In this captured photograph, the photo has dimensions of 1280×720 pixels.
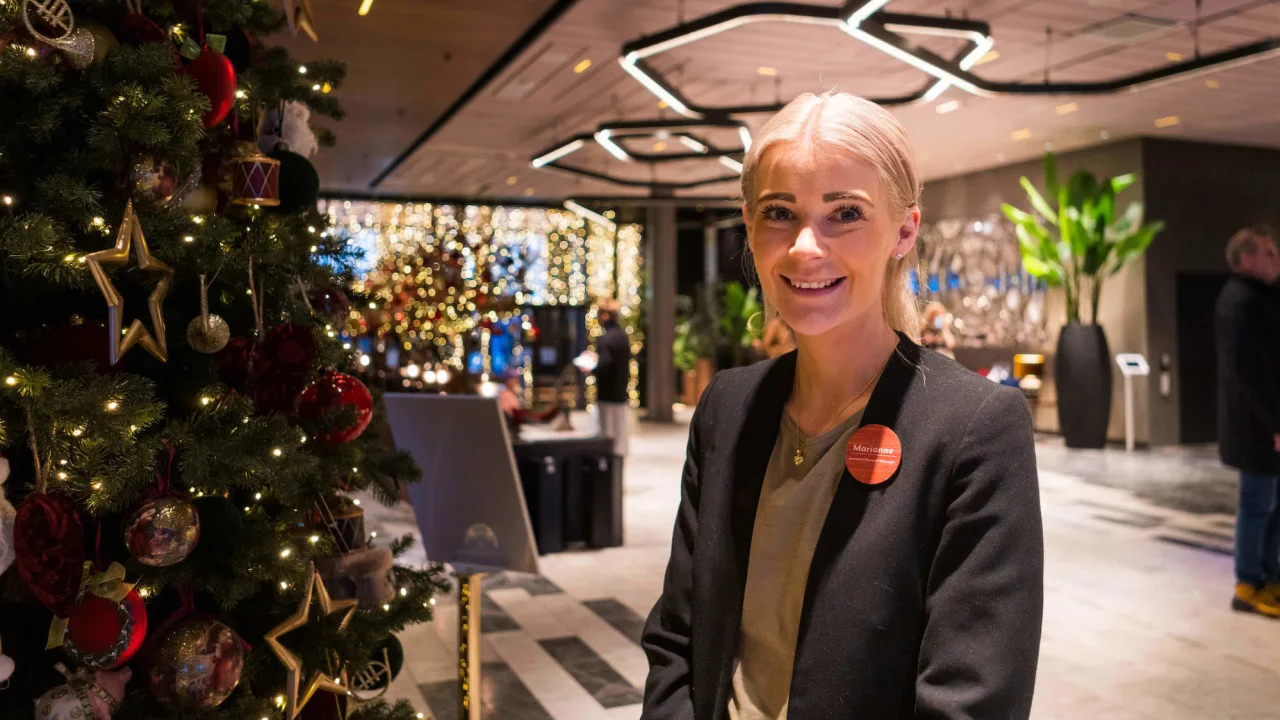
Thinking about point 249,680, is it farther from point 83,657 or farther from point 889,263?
point 889,263

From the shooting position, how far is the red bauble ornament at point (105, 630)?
1.74 m

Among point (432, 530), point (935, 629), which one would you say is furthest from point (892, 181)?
point (432, 530)

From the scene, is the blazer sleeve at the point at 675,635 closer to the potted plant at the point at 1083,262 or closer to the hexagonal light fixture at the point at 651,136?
the hexagonal light fixture at the point at 651,136

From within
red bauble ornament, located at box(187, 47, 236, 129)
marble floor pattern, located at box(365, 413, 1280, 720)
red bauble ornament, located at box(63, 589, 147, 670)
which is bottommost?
marble floor pattern, located at box(365, 413, 1280, 720)

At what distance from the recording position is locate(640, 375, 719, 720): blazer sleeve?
1.25m

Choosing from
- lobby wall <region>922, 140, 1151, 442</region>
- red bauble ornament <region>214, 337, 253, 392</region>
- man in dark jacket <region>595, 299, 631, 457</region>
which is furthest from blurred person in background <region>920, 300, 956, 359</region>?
red bauble ornament <region>214, 337, 253, 392</region>

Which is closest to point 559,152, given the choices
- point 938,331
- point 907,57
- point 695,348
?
point 938,331

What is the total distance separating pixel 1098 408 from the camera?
11336 mm

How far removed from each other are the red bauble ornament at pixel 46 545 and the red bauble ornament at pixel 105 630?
104 millimetres

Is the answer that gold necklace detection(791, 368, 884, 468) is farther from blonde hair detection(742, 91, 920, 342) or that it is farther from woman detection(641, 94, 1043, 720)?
blonde hair detection(742, 91, 920, 342)

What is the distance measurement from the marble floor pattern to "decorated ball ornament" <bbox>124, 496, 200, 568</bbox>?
6.27 feet

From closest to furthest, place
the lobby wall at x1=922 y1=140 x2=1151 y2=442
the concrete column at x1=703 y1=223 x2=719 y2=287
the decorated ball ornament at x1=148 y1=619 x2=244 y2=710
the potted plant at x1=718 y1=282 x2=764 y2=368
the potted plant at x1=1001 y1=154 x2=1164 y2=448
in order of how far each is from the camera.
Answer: the decorated ball ornament at x1=148 y1=619 x2=244 y2=710 → the potted plant at x1=1001 y1=154 x2=1164 y2=448 → the lobby wall at x1=922 y1=140 x2=1151 y2=442 → the potted plant at x1=718 y1=282 x2=764 y2=368 → the concrete column at x1=703 y1=223 x2=719 y2=287

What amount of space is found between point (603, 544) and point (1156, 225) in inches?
308

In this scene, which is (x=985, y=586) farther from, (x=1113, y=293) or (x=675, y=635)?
(x=1113, y=293)
